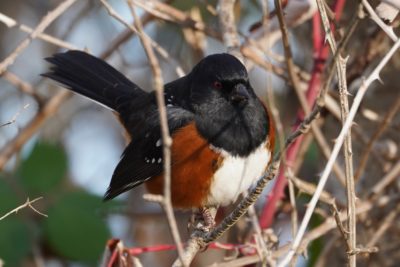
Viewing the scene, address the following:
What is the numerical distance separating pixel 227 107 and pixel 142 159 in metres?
0.43

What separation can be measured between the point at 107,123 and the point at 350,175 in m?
2.90

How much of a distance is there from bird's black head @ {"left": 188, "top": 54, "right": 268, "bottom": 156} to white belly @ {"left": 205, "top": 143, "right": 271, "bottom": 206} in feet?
0.09

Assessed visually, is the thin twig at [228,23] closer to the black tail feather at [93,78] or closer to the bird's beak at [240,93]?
the bird's beak at [240,93]

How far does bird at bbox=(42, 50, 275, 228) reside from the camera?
2.42 metres

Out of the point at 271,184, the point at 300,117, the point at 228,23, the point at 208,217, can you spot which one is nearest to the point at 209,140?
the point at 208,217

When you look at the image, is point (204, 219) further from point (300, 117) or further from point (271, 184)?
point (271, 184)

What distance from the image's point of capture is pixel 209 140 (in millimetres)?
2463

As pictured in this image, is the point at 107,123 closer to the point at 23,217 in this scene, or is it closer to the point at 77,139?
the point at 77,139

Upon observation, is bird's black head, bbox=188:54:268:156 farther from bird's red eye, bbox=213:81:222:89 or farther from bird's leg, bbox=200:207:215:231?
bird's leg, bbox=200:207:215:231

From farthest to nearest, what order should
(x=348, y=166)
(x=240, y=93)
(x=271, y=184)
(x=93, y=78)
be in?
(x=271, y=184) → (x=93, y=78) → (x=240, y=93) → (x=348, y=166)

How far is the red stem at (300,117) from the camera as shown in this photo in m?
2.54

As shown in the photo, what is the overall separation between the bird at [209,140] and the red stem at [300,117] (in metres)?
0.08

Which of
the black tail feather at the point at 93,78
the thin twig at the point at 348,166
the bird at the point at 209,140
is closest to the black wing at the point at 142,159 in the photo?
the bird at the point at 209,140

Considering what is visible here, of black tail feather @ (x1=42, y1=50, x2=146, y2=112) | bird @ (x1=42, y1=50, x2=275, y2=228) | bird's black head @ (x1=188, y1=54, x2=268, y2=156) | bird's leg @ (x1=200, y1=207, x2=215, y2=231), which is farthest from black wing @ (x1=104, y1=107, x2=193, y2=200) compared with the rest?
black tail feather @ (x1=42, y1=50, x2=146, y2=112)
